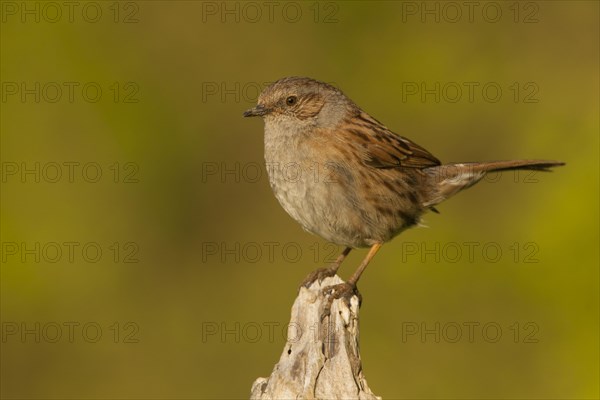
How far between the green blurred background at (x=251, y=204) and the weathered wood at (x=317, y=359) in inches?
103

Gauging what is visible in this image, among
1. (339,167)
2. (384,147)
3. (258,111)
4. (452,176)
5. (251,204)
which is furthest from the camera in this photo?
(251,204)

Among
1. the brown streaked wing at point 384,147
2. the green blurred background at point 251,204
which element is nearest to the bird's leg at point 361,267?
the brown streaked wing at point 384,147

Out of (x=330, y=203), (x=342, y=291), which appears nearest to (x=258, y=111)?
(x=330, y=203)

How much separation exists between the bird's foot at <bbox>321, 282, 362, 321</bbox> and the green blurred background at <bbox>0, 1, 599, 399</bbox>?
1.82 m

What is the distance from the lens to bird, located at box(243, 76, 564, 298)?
21.3 feet

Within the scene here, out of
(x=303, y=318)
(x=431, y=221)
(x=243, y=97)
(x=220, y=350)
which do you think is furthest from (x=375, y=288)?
(x=303, y=318)

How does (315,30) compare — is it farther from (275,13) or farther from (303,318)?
(303,318)

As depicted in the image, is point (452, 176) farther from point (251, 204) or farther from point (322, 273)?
point (251, 204)

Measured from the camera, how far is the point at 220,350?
8.15 meters

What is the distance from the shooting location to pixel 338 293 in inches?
230

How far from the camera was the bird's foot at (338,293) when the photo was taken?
5297 millimetres

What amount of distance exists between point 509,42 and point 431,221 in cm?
→ 164

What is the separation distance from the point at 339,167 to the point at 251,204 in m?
2.05

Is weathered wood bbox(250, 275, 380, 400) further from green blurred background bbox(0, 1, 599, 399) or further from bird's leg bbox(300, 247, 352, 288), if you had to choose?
green blurred background bbox(0, 1, 599, 399)
